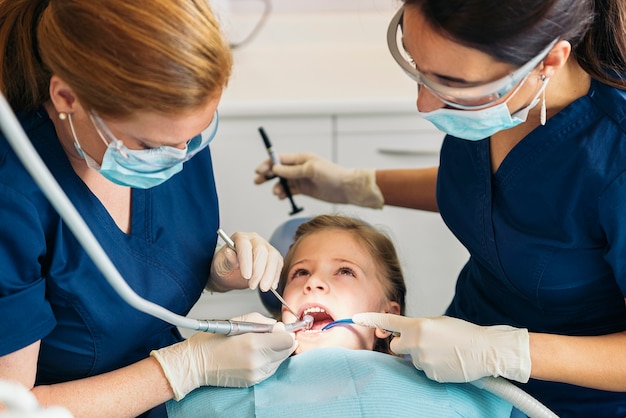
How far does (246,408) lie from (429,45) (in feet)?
2.58

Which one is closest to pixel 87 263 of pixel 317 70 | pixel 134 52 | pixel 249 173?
pixel 134 52

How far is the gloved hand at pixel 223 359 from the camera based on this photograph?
152 cm

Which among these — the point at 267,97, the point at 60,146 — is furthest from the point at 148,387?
the point at 267,97

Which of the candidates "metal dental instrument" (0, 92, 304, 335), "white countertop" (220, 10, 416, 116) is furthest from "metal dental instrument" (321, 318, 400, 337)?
"white countertop" (220, 10, 416, 116)

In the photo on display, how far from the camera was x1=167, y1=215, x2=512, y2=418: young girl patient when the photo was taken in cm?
151

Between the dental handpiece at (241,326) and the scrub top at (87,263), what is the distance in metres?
0.18

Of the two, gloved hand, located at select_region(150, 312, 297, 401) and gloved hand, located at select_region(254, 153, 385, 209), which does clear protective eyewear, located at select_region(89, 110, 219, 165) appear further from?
gloved hand, located at select_region(254, 153, 385, 209)

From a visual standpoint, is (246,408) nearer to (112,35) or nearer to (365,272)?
(365,272)

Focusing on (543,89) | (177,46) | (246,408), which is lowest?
(246,408)

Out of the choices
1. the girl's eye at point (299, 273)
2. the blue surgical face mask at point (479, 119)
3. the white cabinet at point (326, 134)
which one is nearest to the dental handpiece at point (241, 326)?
the girl's eye at point (299, 273)

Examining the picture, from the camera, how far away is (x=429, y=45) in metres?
1.29

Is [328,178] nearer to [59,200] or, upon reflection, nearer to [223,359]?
[223,359]

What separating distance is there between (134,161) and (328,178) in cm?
99

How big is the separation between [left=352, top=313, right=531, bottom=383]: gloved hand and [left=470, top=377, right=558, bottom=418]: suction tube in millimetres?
27
